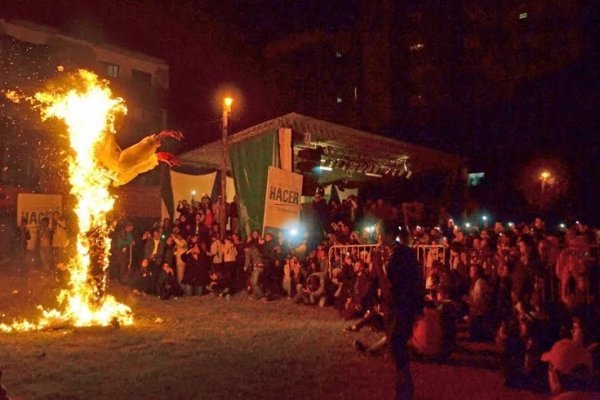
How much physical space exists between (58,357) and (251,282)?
732cm

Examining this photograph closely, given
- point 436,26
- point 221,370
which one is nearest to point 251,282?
point 221,370

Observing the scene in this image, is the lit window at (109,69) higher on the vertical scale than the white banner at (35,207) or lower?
higher

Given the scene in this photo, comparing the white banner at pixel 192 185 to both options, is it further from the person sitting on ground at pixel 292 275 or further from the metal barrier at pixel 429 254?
the metal barrier at pixel 429 254

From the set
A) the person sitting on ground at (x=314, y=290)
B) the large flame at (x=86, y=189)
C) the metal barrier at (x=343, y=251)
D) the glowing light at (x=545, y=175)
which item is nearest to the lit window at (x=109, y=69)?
the glowing light at (x=545, y=175)

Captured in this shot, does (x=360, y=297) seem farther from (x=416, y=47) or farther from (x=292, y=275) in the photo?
(x=416, y=47)

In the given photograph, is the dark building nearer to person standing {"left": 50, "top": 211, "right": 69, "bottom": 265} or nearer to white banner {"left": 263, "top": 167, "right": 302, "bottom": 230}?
person standing {"left": 50, "top": 211, "right": 69, "bottom": 265}

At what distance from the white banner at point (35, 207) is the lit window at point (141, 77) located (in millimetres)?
17824

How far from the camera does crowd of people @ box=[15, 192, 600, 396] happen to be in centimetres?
771

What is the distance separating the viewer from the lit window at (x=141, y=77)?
4025cm

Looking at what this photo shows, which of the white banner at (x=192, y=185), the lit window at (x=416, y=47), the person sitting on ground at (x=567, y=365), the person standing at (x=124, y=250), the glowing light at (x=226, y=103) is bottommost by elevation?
the person sitting on ground at (x=567, y=365)

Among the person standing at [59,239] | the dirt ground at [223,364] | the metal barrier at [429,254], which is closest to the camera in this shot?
the dirt ground at [223,364]

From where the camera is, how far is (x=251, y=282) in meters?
16.1

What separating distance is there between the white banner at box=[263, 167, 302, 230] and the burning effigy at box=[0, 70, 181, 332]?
4401 mm

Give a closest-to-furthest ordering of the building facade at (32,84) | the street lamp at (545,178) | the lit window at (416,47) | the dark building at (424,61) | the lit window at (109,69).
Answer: the street lamp at (545,178) < the building facade at (32,84) < the dark building at (424,61) < the lit window at (416,47) < the lit window at (109,69)
